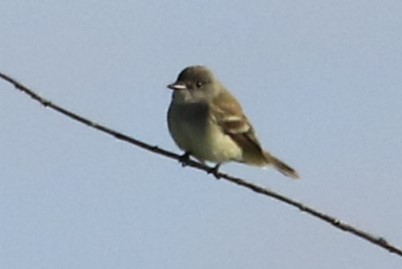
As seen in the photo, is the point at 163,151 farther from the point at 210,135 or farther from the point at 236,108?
the point at 236,108

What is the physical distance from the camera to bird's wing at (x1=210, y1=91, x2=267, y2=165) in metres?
9.05

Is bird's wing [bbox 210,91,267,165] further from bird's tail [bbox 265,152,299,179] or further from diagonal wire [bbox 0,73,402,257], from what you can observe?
diagonal wire [bbox 0,73,402,257]

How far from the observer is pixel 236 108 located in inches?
378

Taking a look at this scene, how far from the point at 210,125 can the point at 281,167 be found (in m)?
0.71

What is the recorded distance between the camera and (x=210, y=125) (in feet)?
29.4

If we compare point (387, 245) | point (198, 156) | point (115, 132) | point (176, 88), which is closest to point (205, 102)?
point (176, 88)

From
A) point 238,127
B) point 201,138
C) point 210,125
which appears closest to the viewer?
point 201,138

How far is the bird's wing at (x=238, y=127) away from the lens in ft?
29.7

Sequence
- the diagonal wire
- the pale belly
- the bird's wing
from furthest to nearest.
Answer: the bird's wing
the pale belly
the diagonal wire

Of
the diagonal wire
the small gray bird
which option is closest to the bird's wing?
the small gray bird

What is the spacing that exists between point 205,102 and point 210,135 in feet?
1.99

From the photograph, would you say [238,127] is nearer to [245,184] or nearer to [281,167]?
[281,167]

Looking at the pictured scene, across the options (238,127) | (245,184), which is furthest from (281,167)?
(245,184)

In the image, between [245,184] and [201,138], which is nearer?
Answer: [245,184]
